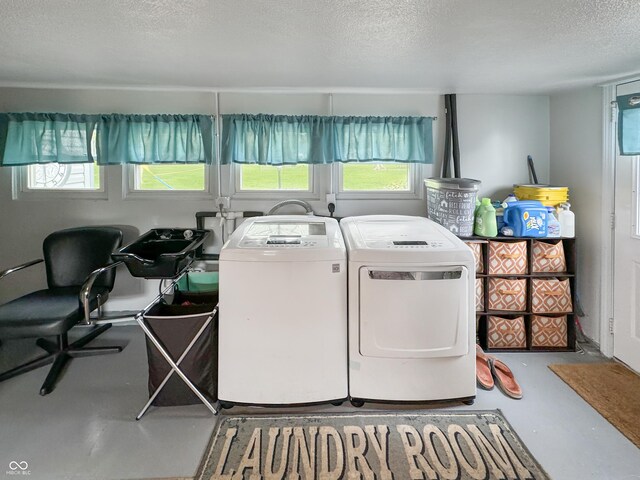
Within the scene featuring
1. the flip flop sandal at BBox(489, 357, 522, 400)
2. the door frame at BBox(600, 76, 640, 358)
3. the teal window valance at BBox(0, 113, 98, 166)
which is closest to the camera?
the flip flop sandal at BBox(489, 357, 522, 400)

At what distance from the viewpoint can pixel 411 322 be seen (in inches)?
86.0

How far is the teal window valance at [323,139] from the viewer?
3293mm

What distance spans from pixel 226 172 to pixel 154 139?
2.03 feet

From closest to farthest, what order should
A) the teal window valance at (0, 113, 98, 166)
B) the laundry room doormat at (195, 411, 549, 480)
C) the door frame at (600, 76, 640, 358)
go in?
the laundry room doormat at (195, 411, 549, 480) < the door frame at (600, 76, 640, 358) < the teal window valance at (0, 113, 98, 166)

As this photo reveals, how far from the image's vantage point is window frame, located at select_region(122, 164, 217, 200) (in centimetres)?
342

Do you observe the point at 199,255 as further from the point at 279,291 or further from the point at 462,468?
the point at 462,468

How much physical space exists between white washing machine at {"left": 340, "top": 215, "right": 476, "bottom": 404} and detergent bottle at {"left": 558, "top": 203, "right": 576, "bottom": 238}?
129cm

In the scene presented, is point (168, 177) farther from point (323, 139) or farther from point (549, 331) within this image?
point (549, 331)

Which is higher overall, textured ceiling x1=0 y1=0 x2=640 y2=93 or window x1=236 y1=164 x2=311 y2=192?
textured ceiling x1=0 y1=0 x2=640 y2=93

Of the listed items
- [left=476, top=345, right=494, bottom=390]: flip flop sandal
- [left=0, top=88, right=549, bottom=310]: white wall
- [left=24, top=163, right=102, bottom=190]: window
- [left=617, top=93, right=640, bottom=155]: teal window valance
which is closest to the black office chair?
[left=0, top=88, right=549, bottom=310]: white wall

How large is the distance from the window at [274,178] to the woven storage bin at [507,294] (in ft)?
5.54

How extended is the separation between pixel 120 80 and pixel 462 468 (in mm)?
3275

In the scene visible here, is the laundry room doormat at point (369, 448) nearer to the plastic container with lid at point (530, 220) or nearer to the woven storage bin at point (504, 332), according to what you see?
the woven storage bin at point (504, 332)

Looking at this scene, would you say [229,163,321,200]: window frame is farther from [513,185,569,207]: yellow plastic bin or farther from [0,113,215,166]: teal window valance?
[513,185,569,207]: yellow plastic bin
